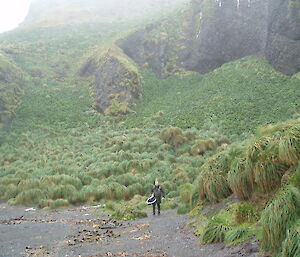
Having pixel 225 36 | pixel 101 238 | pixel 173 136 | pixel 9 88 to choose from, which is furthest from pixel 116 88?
pixel 101 238

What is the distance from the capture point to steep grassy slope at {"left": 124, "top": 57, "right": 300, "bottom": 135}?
34.5m

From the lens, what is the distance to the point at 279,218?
777cm

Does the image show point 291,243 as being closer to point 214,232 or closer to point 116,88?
point 214,232

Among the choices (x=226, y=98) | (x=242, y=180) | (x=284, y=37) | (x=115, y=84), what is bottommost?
(x=242, y=180)

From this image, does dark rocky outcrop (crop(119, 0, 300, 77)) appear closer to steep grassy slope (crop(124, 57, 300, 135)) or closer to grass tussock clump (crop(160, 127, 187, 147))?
steep grassy slope (crop(124, 57, 300, 135))

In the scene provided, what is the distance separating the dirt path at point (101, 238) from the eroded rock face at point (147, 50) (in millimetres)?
36618

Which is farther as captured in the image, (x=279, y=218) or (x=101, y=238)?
(x=101, y=238)

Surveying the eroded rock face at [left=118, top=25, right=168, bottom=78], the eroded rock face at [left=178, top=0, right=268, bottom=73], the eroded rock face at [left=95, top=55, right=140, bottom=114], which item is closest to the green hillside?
the eroded rock face at [left=95, top=55, right=140, bottom=114]

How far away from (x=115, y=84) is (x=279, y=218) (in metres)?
41.5

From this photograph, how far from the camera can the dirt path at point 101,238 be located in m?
10.4

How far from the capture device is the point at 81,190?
25156mm

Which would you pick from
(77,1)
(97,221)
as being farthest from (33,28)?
(97,221)

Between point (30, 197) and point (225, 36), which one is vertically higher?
point (225, 36)

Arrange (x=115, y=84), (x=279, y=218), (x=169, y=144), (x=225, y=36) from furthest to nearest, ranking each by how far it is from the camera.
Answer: (x=225, y=36) < (x=115, y=84) < (x=169, y=144) < (x=279, y=218)
